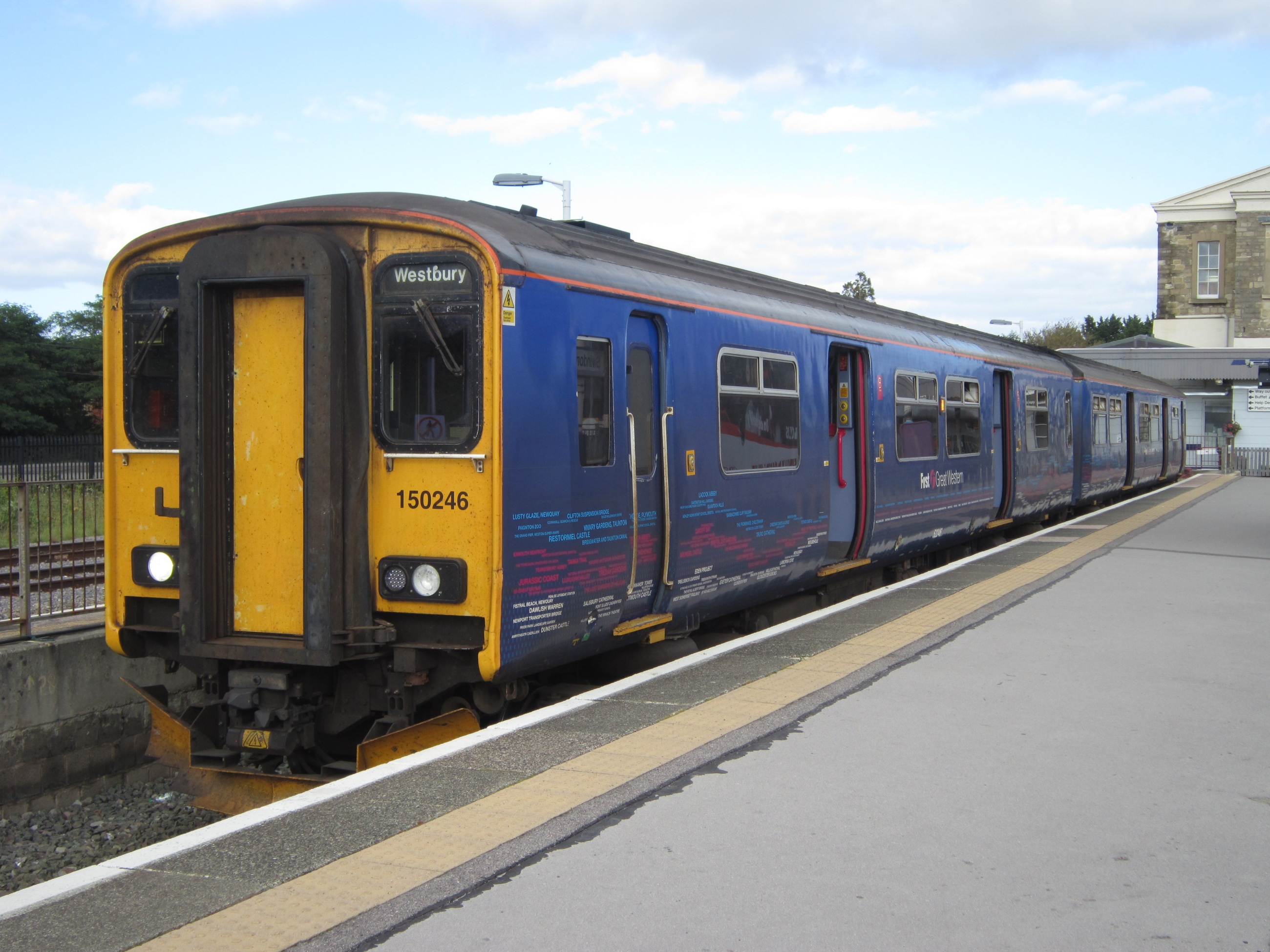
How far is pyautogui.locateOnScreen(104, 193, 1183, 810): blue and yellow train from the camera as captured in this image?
6.00 metres

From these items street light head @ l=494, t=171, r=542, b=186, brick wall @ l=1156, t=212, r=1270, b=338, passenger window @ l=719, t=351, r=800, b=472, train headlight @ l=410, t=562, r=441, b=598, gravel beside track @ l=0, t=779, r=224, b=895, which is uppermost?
brick wall @ l=1156, t=212, r=1270, b=338

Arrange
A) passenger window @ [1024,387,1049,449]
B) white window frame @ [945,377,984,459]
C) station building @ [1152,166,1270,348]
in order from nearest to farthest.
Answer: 1. white window frame @ [945,377,984,459]
2. passenger window @ [1024,387,1049,449]
3. station building @ [1152,166,1270,348]

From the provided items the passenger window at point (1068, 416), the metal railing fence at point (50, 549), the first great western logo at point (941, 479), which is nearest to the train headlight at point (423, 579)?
the metal railing fence at point (50, 549)

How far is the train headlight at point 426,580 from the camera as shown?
6016mm

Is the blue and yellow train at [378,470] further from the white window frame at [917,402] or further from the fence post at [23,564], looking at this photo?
the white window frame at [917,402]

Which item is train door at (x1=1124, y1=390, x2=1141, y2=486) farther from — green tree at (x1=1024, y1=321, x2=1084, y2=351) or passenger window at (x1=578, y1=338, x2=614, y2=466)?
green tree at (x1=1024, y1=321, x2=1084, y2=351)

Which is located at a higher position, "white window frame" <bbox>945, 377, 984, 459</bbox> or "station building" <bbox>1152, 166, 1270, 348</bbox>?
"station building" <bbox>1152, 166, 1270, 348</bbox>

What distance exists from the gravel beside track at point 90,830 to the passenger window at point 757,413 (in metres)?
4.18

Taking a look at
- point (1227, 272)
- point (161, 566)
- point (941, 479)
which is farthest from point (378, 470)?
point (1227, 272)

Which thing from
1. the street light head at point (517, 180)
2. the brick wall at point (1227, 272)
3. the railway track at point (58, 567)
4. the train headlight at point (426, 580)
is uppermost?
the brick wall at point (1227, 272)

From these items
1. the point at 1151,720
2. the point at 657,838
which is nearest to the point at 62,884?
the point at 657,838

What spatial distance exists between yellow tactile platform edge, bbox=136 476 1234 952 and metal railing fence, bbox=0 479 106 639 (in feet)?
14.9

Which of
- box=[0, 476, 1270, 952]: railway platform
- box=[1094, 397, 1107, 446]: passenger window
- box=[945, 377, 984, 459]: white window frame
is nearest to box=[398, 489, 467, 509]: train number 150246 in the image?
box=[0, 476, 1270, 952]: railway platform

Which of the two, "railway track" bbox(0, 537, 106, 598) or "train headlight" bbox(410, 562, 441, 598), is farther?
"railway track" bbox(0, 537, 106, 598)
